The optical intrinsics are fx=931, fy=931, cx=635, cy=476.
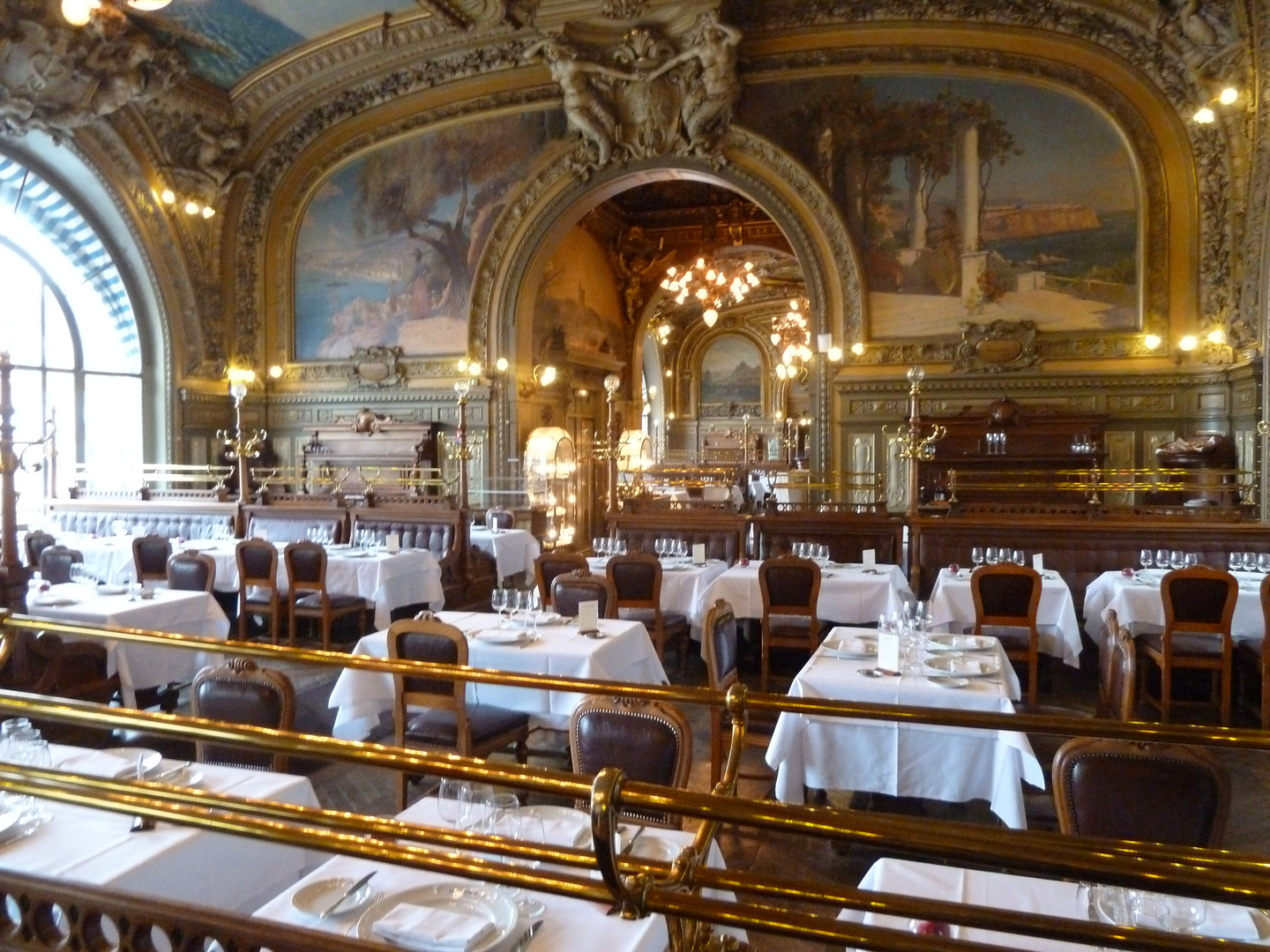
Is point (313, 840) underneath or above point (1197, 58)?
underneath

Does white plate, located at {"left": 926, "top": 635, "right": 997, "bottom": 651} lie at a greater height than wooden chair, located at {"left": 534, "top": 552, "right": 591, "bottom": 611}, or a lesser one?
lesser

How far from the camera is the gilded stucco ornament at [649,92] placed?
14250 millimetres

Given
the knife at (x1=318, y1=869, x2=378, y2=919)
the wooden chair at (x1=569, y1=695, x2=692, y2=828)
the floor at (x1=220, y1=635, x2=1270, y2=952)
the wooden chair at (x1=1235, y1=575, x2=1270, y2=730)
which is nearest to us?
the knife at (x1=318, y1=869, x2=378, y2=919)

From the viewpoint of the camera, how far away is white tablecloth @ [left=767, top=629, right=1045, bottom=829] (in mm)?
4078

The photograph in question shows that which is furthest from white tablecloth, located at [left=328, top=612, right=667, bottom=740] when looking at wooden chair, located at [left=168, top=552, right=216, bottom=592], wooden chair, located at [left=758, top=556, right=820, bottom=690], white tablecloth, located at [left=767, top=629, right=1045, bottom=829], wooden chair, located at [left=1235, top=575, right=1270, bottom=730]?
wooden chair, located at [left=1235, top=575, right=1270, bottom=730]

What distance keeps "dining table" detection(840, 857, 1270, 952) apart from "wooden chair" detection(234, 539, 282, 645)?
7.24 meters

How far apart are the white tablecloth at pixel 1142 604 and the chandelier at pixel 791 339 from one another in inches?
823

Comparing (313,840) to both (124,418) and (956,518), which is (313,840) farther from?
(124,418)

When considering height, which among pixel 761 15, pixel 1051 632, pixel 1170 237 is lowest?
pixel 1051 632

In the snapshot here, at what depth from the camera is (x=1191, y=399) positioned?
13383 mm

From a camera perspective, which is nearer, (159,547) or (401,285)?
(159,547)

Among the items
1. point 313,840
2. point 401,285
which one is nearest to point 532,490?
point 401,285

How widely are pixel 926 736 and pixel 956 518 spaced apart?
492 cm

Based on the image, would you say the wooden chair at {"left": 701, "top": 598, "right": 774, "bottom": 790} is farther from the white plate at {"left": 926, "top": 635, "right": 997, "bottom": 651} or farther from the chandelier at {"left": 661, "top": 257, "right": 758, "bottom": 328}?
the chandelier at {"left": 661, "top": 257, "right": 758, "bottom": 328}
